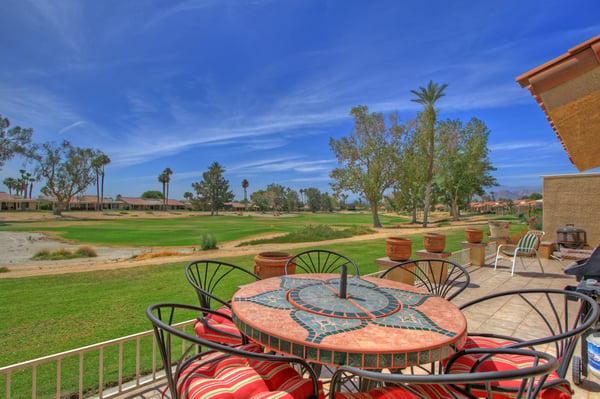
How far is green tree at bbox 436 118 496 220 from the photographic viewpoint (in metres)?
27.6

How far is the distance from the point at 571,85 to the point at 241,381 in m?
3.29

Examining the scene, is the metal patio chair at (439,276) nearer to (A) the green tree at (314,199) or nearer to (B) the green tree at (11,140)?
(B) the green tree at (11,140)

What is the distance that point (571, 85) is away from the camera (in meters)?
2.36

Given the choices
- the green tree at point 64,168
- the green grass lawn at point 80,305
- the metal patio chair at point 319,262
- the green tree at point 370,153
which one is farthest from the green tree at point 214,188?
Answer: the metal patio chair at point 319,262

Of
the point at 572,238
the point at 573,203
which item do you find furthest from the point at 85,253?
the point at 573,203

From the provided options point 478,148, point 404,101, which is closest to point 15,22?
point 404,101

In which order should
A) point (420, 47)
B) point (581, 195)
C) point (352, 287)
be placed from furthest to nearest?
point (420, 47) < point (581, 195) < point (352, 287)

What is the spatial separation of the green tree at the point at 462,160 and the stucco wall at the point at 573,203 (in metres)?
20.2

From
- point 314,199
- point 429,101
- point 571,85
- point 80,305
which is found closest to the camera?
point 571,85

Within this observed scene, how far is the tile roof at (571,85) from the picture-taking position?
2.15 m

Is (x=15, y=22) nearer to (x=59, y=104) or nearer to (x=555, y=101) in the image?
(x=555, y=101)

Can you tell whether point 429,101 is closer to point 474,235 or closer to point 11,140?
point 474,235

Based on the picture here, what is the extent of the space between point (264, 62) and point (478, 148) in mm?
22842

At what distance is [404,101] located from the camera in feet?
81.7
